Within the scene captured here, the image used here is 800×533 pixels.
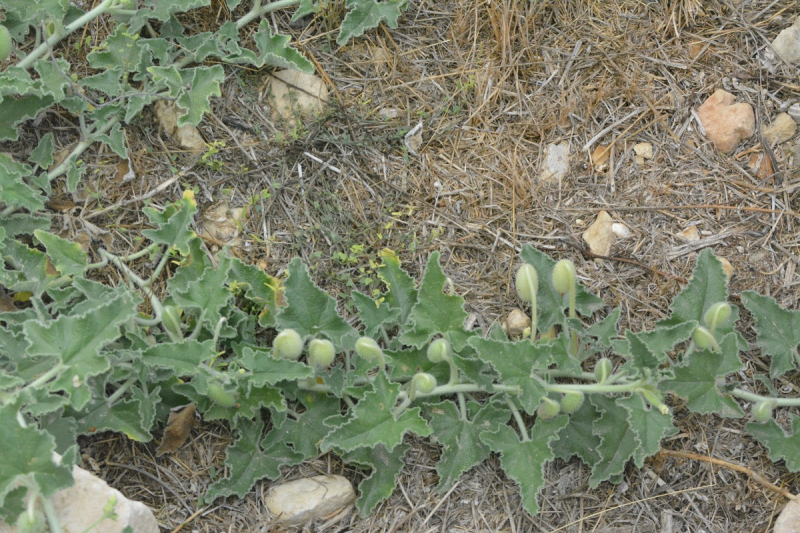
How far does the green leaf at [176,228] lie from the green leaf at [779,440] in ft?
7.07

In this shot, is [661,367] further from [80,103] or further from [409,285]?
[80,103]

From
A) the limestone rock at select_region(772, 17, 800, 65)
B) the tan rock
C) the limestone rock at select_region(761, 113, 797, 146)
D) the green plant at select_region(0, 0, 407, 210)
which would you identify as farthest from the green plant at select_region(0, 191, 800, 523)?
the limestone rock at select_region(772, 17, 800, 65)

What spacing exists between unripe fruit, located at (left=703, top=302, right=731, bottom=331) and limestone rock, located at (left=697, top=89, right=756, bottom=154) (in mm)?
853

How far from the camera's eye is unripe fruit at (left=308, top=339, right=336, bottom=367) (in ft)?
8.17

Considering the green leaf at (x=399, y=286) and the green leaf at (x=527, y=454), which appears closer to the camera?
the green leaf at (x=527, y=454)

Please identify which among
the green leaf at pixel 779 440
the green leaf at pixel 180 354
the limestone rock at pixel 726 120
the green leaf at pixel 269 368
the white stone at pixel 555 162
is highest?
the limestone rock at pixel 726 120

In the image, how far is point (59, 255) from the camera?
8.79 ft

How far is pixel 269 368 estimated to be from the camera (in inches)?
97.3

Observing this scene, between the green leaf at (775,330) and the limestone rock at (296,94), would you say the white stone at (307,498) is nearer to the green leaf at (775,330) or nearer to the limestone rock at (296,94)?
the limestone rock at (296,94)

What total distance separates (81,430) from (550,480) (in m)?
1.63

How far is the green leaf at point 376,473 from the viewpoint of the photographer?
254 cm

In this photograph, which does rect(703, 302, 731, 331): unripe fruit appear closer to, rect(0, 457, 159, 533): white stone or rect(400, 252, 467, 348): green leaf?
rect(400, 252, 467, 348): green leaf

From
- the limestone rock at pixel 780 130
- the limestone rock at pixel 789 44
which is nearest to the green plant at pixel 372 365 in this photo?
the limestone rock at pixel 780 130

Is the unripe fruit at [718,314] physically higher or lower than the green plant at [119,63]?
lower
